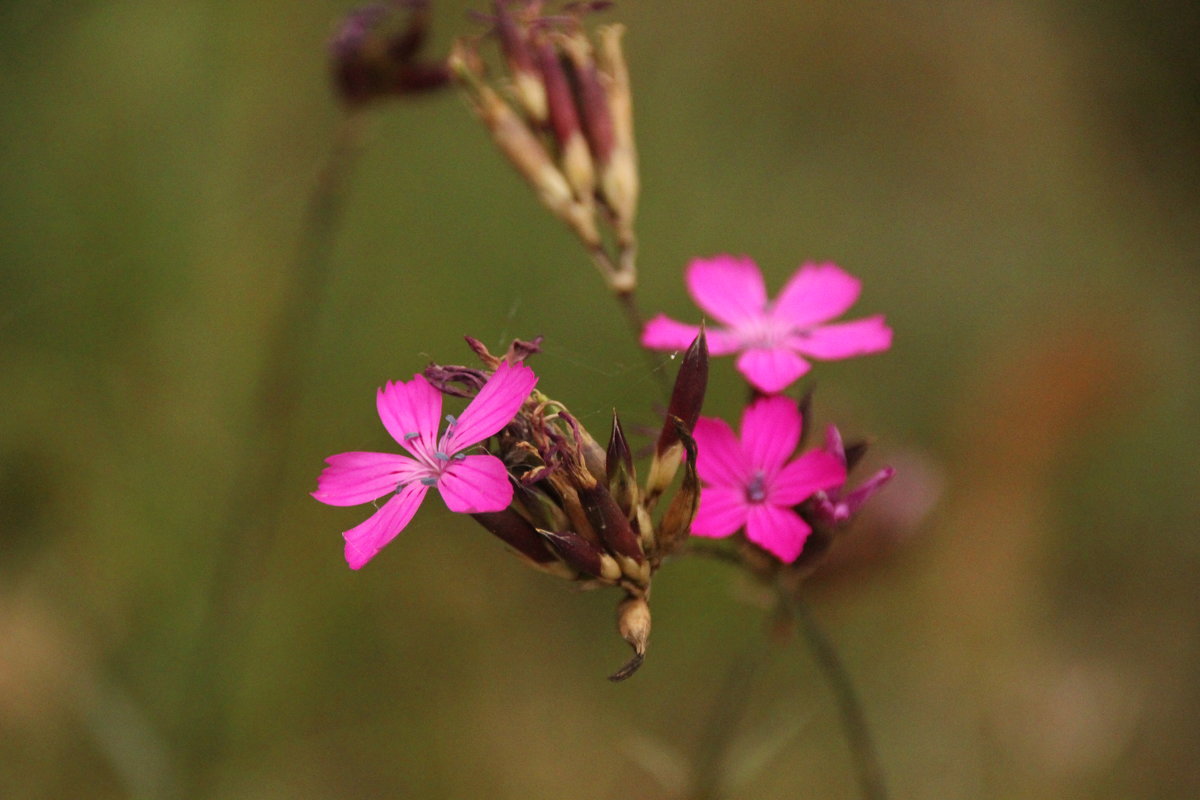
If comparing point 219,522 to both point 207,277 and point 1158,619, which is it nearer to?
point 207,277

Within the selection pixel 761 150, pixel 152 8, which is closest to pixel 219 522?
pixel 152 8

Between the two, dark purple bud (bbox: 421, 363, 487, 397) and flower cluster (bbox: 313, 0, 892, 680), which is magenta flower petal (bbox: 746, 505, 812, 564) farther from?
dark purple bud (bbox: 421, 363, 487, 397)

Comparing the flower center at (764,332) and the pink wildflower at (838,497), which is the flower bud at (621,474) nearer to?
the pink wildflower at (838,497)

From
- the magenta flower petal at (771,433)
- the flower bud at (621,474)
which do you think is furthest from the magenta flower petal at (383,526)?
the magenta flower petal at (771,433)

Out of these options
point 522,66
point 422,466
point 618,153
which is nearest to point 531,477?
point 422,466

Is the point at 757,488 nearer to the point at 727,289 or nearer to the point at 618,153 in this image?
the point at 727,289
